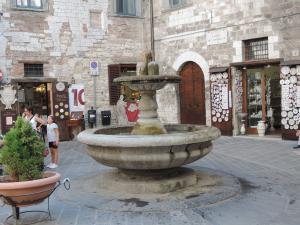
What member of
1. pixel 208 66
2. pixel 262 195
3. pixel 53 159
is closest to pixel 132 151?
pixel 262 195

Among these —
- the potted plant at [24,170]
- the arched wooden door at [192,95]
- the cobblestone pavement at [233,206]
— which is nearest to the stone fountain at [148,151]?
the cobblestone pavement at [233,206]

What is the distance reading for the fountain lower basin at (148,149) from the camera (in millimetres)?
5844

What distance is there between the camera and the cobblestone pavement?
16.8ft

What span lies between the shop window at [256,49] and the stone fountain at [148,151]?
22.2 ft

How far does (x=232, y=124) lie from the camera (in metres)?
13.7

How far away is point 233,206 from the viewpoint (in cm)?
563

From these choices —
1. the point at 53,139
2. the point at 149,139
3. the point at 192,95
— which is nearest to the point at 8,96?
the point at 53,139

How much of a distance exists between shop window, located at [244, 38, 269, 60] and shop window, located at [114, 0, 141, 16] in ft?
17.1

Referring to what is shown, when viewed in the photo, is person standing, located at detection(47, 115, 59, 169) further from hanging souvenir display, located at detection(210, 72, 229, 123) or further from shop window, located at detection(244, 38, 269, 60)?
shop window, located at detection(244, 38, 269, 60)

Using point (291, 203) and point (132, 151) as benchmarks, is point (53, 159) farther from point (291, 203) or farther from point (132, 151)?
point (291, 203)

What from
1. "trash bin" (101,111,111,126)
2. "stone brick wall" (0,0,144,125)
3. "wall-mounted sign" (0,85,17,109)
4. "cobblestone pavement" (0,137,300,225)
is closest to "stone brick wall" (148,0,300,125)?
"stone brick wall" (0,0,144,125)

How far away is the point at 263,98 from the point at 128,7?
655 centimetres

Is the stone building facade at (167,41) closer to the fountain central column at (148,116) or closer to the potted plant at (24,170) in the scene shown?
the fountain central column at (148,116)

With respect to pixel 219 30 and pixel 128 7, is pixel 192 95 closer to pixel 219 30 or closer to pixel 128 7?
pixel 219 30
